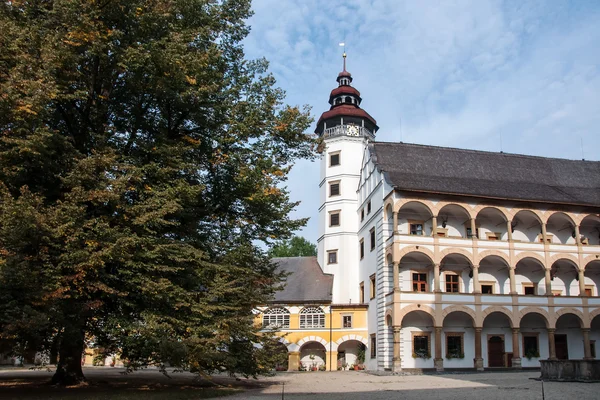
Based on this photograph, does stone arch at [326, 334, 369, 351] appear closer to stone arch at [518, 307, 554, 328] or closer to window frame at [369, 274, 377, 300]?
window frame at [369, 274, 377, 300]

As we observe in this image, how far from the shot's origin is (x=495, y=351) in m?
33.7

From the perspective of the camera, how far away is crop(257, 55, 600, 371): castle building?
3262 centimetres

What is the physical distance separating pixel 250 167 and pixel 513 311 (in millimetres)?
20772

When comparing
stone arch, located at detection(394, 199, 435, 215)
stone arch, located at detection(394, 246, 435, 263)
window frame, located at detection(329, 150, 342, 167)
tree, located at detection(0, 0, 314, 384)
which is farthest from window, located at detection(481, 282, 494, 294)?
tree, located at detection(0, 0, 314, 384)

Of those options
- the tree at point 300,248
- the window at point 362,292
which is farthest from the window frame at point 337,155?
the tree at point 300,248

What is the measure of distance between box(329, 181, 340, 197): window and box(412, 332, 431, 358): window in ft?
44.7

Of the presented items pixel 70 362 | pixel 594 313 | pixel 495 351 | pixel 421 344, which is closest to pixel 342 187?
pixel 421 344

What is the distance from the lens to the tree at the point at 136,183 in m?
15.5

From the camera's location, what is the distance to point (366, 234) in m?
38.9

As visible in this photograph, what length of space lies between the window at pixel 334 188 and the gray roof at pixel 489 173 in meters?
5.88

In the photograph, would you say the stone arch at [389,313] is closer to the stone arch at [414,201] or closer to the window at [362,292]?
the stone arch at [414,201]

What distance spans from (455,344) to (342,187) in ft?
48.3

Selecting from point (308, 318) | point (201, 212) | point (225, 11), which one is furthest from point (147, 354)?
point (308, 318)

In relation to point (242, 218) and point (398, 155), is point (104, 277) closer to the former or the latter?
point (242, 218)
